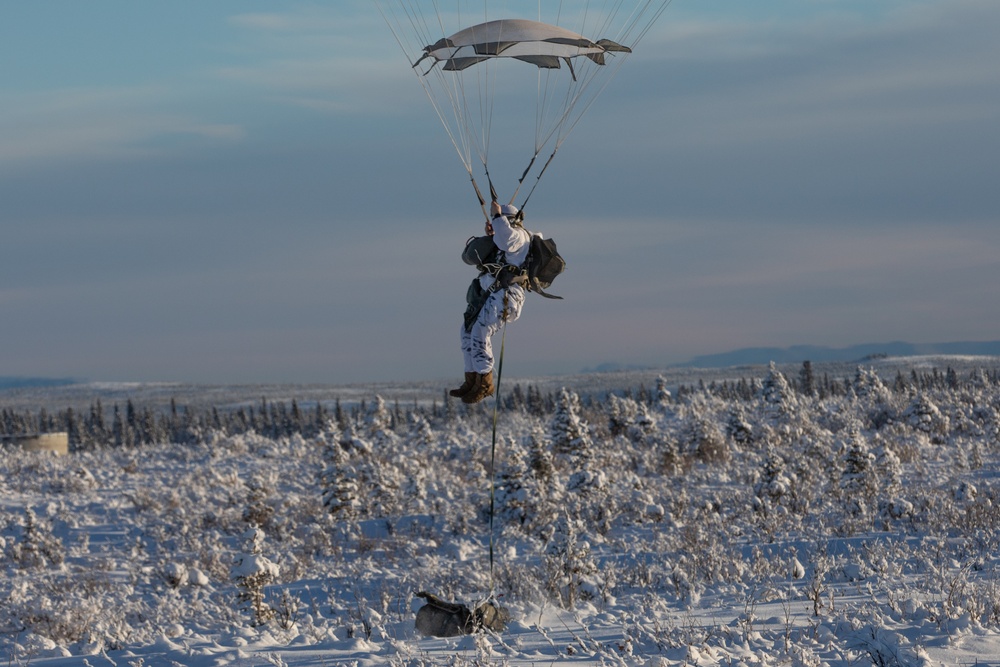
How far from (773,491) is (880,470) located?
3.32m

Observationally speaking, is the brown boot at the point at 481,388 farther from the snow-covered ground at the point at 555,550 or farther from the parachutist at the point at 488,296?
the snow-covered ground at the point at 555,550

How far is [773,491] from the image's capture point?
19.9 metres

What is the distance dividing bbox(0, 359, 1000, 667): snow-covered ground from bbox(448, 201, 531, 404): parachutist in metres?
2.83

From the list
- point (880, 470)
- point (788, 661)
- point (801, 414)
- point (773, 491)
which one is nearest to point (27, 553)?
point (773, 491)

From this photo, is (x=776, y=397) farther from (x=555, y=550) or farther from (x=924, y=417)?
(x=555, y=550)

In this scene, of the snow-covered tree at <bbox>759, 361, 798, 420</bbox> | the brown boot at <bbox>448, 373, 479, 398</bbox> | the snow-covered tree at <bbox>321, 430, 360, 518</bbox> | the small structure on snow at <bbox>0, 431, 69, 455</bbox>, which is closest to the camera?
the brown boot at <bbox>448, 373, 479, 398</bbox>

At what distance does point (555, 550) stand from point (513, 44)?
8852 mm

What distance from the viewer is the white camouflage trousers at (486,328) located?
412 inches

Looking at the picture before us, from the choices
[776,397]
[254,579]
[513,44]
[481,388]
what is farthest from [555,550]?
[776,397]

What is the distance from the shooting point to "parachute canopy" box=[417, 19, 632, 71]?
10531 mm

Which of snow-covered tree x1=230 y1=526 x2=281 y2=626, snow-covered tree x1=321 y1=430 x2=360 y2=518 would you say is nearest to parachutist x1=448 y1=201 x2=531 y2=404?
snow-covered tree x1=230 y1=526 x2=281 y2=626

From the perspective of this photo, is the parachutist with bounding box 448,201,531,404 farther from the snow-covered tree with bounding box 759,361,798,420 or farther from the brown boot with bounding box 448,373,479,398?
the snow-covered tree with bounding box 759,361,798,420

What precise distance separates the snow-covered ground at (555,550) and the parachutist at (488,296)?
283 cm

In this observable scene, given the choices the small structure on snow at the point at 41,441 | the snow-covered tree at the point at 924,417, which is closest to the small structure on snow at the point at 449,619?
the snow-covered tree at the point at 924,417
